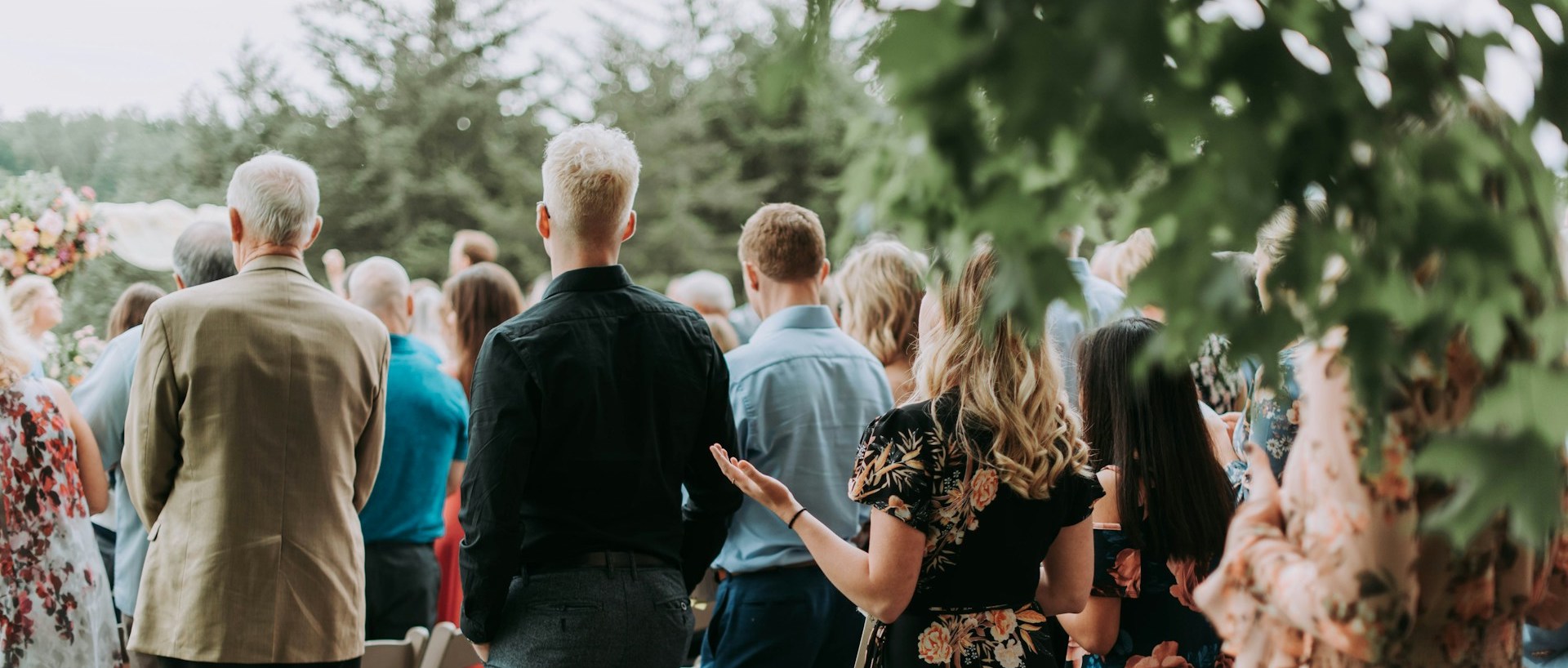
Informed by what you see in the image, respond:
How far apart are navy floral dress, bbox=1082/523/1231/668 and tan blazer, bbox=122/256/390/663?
1.82 meters

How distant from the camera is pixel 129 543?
3.51m

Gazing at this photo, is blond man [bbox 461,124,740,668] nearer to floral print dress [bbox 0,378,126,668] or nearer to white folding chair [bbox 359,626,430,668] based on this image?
white folding chair [bbox 359,626,430,668]

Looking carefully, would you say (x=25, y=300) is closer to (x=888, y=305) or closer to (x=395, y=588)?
(x=395, y=588)

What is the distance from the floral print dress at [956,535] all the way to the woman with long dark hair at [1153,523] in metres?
0.22

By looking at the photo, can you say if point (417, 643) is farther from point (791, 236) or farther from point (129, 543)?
point (791, 236)

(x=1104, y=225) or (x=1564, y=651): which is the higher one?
(x=1104, y=225)

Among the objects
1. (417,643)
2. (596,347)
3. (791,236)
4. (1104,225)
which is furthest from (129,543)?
(1104,225)

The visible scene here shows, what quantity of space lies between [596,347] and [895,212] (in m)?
1.62

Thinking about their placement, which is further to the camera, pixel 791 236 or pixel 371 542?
pixel 371 542

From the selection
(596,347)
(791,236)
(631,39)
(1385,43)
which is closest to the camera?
(1385,43)

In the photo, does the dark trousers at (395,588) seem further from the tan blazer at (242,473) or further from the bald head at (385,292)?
the tan blazer at (242,473)

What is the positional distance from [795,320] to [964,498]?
1.40 m

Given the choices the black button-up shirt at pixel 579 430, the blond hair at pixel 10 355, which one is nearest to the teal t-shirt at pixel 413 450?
the blond hair at pixel 10 355

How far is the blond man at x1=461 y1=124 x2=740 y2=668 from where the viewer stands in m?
2.76
